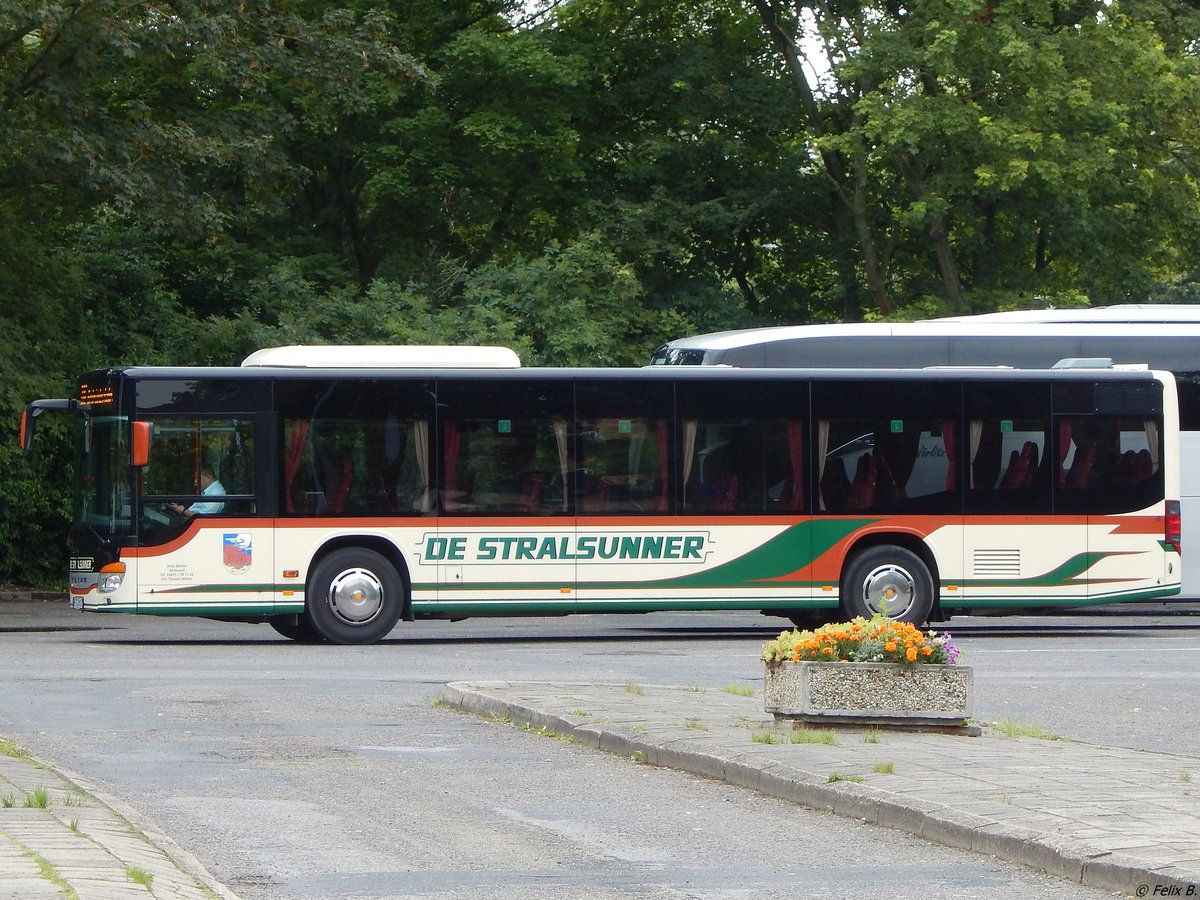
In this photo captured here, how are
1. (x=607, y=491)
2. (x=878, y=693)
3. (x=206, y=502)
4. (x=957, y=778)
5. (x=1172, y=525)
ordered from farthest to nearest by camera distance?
1. (x=1172, y=525)
2. (x=607, y=491)
3. (x=206, y=502)
4. (x=878, y=693)
5. (x=957, y=778)

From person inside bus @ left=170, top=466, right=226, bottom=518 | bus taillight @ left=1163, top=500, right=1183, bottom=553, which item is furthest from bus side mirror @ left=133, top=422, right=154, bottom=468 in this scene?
bus taillight @ left=1163, top=500, right=1183, bottom=553

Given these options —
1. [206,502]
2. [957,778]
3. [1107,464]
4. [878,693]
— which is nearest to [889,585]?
[1107,464]

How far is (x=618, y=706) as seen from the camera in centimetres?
1287

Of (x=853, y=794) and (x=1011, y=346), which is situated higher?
(x=1011, y=346)

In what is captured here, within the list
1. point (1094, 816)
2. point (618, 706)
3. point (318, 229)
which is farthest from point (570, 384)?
point (318, 229)

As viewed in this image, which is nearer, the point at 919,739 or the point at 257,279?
the point at 919,739

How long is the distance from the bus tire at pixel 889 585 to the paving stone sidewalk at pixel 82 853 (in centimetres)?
1369

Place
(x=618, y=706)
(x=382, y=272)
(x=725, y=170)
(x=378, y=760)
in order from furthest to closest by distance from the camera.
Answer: (x=725, y=170) → (x=382, y=272) → (x=618, y=706) → (x=378, y=760)

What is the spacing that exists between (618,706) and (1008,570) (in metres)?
10.3

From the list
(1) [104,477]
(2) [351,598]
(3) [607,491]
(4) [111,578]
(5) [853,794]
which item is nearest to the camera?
(5) [853,794]

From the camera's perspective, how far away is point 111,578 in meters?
19.8

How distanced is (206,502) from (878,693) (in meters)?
10.6

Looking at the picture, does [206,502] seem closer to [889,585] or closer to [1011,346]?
[889,585]

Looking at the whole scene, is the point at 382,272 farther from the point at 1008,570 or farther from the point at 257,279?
the point at 1008,570
